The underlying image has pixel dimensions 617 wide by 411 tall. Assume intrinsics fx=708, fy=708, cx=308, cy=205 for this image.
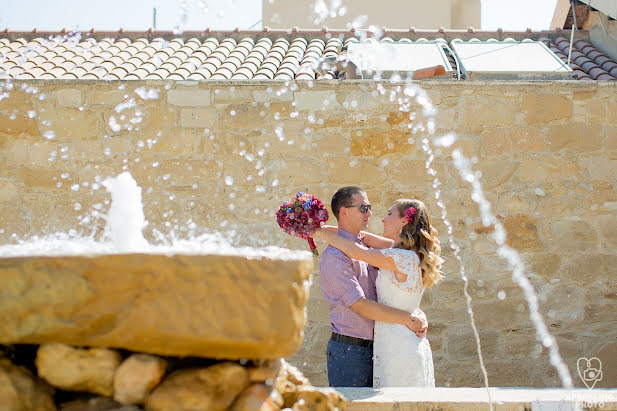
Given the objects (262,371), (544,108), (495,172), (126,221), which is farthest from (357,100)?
(262,371)

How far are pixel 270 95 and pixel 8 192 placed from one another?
7.08 ft

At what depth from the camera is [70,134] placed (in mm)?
5484

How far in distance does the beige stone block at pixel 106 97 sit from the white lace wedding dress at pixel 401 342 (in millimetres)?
2825

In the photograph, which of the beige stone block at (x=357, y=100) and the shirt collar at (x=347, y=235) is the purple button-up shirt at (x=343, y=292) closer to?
the shirt collar at (x=347, y=235)

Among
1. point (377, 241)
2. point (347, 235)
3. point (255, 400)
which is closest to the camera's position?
point (255, 400)

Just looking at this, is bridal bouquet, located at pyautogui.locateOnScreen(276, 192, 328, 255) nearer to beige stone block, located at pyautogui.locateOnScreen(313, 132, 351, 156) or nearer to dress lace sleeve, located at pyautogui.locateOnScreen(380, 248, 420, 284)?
dress lace sleeve, located at pyautogui.locateOnScreen(380, 248, 420, 284)

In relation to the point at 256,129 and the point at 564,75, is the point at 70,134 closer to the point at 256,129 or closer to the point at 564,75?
the point at 256,129

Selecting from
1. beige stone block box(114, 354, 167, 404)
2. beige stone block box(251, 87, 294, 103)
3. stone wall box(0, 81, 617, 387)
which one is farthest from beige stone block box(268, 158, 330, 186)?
beige stone block box(114, 354, 167, 404)

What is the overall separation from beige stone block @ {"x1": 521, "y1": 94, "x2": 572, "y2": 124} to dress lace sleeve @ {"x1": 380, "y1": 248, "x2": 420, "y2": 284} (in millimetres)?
2410

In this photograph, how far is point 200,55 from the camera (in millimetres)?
7070

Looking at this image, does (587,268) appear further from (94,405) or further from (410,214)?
(94,405)

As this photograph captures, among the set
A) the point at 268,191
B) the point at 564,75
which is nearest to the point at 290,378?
the point at 268,191

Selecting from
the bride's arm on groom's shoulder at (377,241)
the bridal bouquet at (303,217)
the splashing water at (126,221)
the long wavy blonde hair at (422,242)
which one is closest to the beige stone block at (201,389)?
the splashing water at (126,221)

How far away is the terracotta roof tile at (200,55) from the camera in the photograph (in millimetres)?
6230
